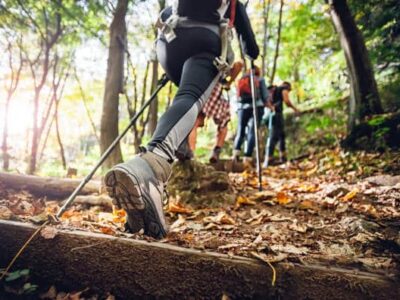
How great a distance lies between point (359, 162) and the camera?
446 cm

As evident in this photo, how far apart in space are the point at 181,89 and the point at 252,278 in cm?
112

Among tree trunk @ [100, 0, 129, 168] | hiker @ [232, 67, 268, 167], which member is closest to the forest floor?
hiker @ [232, 67, 268, 167]

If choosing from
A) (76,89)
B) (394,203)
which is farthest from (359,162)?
(76,89)

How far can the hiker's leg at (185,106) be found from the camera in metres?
1.58

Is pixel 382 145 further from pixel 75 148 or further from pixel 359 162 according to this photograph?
pixel 75 148

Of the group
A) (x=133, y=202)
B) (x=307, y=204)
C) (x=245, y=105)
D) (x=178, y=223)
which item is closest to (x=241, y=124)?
(x=245, y=105)

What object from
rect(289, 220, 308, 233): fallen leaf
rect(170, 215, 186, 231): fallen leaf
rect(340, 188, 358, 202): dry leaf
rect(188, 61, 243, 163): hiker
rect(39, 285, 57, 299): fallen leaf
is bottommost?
rect(39, 285, 57, 299): fallen leaf

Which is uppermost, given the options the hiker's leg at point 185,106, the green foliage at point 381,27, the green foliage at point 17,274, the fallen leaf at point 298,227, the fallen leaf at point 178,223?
the green foliage at point 381,27

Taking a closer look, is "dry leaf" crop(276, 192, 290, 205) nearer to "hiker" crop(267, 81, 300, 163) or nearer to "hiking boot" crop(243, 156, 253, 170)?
"hiking boot" crop(243, 156, 253, 170)

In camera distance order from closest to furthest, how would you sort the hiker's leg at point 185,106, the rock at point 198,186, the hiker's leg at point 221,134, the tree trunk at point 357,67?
1. the hiker's leg at point 185,106
2. the rock at point 198,186
3. the hiker's leg at point 221,134
4. the tree trunk at point 357,67

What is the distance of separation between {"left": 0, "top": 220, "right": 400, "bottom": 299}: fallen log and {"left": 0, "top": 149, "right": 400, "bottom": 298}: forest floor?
7 cm

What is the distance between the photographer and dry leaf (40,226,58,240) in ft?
4.02

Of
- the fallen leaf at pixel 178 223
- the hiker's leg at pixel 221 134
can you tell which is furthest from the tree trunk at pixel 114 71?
the fallen leaf at pixel 178 223

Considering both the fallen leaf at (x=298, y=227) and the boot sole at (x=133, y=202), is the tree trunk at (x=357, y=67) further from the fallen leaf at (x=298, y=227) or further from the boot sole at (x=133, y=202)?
the boot sole at (x=133, y=202)
